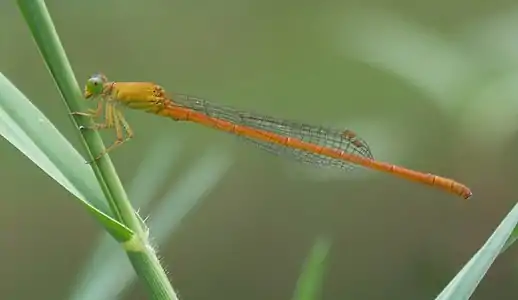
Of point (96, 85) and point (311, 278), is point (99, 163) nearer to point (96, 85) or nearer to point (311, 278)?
point (311, 278)

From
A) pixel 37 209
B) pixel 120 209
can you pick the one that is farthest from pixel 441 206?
pixel 120 209

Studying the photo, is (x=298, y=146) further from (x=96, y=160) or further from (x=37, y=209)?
(x=37, y=209)

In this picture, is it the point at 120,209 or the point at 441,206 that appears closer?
the point at 120,209

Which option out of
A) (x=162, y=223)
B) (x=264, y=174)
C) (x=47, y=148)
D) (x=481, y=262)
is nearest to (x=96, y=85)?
(x=162, y=223)

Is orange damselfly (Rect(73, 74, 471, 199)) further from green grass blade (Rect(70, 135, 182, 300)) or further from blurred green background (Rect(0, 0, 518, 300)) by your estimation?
blurred green background (Rect(0, 0, 518, 300))

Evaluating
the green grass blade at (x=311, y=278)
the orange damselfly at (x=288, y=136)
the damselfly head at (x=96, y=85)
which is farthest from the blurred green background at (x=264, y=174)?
the green grass blade at (x=311, y=278)

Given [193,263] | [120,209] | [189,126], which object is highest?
[120,209]

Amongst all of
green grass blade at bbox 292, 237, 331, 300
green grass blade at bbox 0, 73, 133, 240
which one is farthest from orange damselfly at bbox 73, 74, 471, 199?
green grass blade at bbox 0, 73, 133, 240

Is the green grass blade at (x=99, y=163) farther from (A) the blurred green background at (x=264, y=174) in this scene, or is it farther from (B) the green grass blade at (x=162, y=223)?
(A) the blurred green background at (x=264, y=174)
